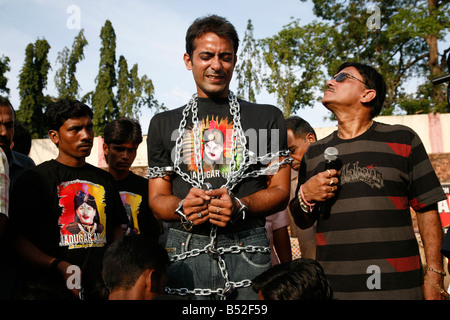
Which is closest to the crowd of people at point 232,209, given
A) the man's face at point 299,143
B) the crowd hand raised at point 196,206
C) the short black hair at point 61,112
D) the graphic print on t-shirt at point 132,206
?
the crowd hand raised at point 196,206

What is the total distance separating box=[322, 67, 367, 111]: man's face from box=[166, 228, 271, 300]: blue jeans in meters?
1.23

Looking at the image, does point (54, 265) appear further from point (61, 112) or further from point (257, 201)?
point (257, 201)

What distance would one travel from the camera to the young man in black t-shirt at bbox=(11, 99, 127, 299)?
2871 mm

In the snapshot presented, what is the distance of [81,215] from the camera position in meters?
3.10

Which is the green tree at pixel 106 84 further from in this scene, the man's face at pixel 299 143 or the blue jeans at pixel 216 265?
the blue jeans at pixel 216 265

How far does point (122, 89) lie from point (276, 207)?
82.4 feet

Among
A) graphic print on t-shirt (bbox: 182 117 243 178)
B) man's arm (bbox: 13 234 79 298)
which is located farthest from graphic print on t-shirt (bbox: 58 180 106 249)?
graphic print on t-shirt (bbox: 182 117 243 178)

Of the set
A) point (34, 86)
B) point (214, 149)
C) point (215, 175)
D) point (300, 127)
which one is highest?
point (34, 86)

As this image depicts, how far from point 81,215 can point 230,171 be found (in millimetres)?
1301

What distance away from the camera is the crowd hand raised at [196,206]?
218cm

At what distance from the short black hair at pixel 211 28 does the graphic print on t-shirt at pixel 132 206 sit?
6.19ft

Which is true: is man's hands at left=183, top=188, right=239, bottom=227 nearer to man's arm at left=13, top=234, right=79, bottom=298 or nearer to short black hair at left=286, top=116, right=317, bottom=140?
man's arm at left=13, top=234, right=79, bottom=298

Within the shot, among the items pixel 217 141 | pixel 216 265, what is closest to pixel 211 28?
pixel 217 141

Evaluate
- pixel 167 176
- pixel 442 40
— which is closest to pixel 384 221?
pixel 167 176
